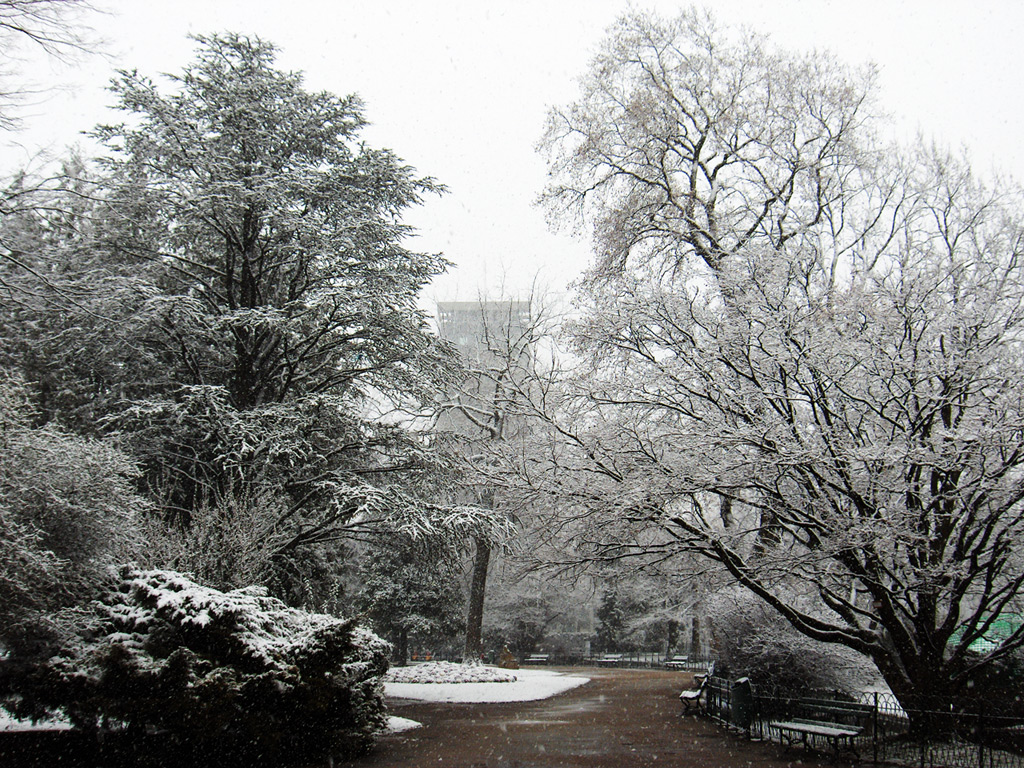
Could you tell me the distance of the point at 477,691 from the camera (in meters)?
18.0

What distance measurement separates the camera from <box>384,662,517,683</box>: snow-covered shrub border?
2044cm

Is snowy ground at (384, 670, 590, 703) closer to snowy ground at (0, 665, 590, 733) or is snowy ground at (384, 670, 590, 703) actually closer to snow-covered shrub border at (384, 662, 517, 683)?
snowy ground at (0, 665, 590, 733)

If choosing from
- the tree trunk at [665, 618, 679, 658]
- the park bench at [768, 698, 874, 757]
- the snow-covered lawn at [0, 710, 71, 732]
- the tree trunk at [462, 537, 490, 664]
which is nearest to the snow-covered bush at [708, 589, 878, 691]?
the park bench at [768, 698, 874, 757]

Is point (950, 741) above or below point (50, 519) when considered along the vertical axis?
below

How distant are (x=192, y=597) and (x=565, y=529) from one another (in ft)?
17.3

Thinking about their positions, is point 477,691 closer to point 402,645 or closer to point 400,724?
point 400,724

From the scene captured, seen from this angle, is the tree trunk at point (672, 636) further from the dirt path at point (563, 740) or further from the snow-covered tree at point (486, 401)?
the dirt path at point (563, 740)

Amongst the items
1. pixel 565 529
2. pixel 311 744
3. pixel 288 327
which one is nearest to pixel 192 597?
pixel 311 744

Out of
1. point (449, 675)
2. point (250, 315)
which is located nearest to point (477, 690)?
point (449, 675)

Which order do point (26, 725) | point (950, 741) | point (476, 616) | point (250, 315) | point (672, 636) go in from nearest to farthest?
point (950, 741) < point (26, 725) < point (250, 315) < point (476, 616) < point (672, 636)

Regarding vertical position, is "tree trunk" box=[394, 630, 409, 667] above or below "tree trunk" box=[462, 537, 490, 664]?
below

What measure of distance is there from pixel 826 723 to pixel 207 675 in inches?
340

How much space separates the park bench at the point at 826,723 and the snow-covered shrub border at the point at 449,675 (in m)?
11.0

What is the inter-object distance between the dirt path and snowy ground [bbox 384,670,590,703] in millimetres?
800
